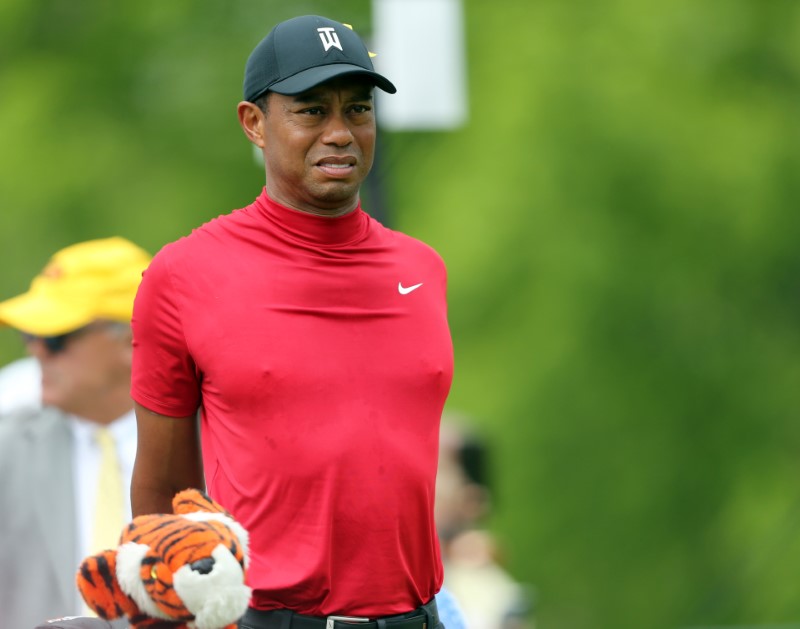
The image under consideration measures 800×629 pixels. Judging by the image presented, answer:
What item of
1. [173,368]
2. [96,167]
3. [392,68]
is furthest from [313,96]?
[96,167]

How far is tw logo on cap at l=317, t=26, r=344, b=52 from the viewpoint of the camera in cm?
328

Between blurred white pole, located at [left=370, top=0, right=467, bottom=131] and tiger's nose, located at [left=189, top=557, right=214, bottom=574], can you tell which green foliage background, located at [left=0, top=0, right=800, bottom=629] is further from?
tiger's nose, located at [left=189, top=557, right=214, bottom=574]

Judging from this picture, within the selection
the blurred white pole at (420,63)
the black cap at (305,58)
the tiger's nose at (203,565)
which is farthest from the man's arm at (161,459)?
the blurred white pole at (420,63)

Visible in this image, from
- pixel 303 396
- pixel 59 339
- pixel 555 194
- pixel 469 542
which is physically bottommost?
pixel 469 542

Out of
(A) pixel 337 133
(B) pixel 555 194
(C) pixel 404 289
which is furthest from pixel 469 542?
(B) pixel 555 194

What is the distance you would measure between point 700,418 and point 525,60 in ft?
9.82

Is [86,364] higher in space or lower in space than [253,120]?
lower

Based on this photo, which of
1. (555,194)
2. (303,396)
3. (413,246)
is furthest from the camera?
(555,194)

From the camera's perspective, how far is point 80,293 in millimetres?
5398

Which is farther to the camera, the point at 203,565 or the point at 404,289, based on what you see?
the point at 404,289

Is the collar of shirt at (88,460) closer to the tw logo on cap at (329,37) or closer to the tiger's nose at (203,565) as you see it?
the tw logo on cap at (329,37)

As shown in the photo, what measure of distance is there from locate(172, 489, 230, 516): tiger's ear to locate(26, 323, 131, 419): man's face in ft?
7.57

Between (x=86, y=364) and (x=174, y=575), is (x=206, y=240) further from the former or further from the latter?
(x=86, y=364)

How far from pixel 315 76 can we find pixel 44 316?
7.76ft
